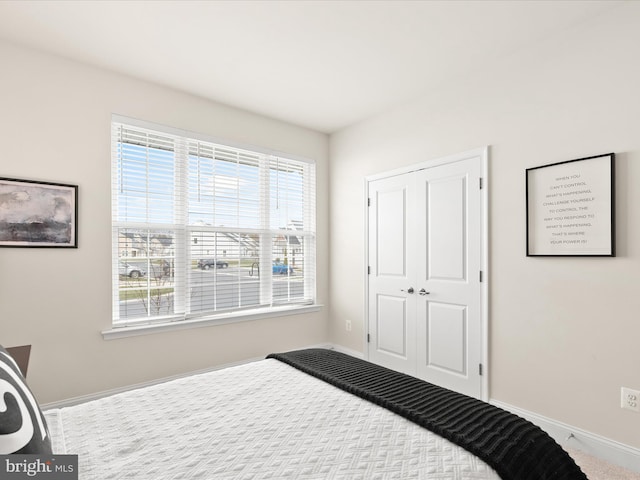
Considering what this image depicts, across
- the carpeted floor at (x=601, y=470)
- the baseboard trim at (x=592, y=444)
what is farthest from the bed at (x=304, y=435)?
the baseboard trim at (x=592, y=444)

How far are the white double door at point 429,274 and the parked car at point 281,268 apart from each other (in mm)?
901

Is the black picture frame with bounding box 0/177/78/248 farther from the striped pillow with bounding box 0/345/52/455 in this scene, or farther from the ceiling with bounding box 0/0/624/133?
the striped pillow with bounding box 0/345/52/455

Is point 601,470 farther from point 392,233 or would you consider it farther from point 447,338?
point 392,233

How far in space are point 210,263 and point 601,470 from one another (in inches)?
126

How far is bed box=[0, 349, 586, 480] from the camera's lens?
1105mm

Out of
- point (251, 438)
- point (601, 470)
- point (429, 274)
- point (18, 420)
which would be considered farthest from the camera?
point (429, 274)

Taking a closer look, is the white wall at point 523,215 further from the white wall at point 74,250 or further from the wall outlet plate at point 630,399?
the white wall at point 74,250

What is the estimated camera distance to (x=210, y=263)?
11.4ft

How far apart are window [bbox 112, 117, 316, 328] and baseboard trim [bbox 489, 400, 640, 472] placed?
2.50 m

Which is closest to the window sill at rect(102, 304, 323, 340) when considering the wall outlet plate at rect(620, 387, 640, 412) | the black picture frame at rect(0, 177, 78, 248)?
the black picture frame at rect(0, 177, 78, 248)

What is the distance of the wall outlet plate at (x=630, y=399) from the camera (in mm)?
2082

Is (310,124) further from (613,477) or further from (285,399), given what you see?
(613,477)

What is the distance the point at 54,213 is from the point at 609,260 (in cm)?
373

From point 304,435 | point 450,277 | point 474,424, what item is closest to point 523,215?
point 450,277
